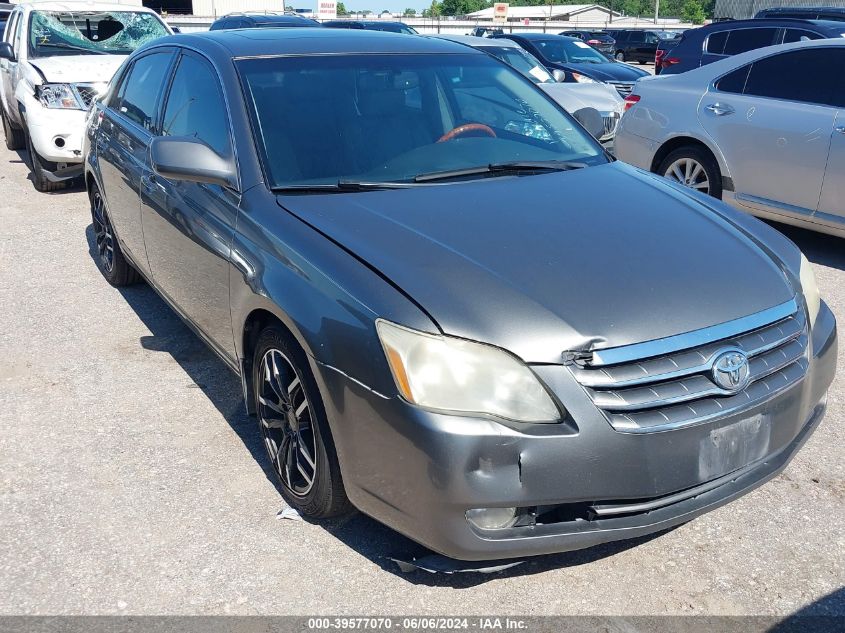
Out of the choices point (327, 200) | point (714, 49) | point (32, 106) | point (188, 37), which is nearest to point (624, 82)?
point (714, 49)

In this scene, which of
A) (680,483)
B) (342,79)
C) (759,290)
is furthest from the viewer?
(342,79)

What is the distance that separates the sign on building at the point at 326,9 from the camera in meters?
33.3

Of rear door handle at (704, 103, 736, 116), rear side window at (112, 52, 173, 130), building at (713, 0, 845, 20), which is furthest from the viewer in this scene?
building at (713, 0, 845, 20)

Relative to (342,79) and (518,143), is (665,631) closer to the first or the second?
(518,143)

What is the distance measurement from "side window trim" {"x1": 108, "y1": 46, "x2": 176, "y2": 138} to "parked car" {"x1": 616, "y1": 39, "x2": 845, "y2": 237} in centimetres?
424

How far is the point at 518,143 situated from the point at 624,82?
1079 centimetres

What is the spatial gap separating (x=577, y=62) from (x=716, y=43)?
3.66 meters

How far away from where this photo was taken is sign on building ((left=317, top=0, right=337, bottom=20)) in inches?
1311

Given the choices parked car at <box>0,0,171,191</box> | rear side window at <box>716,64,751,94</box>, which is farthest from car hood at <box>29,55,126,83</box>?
rear side window at <box>716,64,751,94</box>

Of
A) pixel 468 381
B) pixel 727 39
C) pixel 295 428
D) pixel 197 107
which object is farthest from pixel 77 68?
pixel 727 39

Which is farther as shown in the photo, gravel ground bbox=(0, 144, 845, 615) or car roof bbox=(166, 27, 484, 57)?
car roof bbox=(166, 27, 484, 57)

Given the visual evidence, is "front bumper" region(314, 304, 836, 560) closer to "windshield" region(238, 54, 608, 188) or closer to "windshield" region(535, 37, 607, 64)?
"windshield" region(238, 54, 608, 188)

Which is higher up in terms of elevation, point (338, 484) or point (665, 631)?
point (338, 484)

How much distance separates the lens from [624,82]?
45.3 feet
